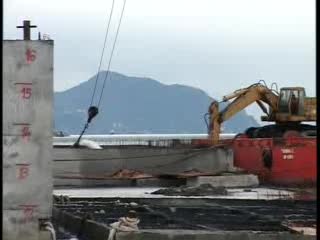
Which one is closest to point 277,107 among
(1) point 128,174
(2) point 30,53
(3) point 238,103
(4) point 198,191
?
(3) point 238,103

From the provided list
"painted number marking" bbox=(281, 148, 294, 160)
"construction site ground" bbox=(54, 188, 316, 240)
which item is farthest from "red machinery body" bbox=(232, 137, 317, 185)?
"construction site ground" bbox=(54, 188, 316, 240)

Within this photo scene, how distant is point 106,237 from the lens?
11492 millimetres

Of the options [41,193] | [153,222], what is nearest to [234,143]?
[153,222]

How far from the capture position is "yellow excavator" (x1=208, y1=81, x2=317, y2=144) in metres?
34.3

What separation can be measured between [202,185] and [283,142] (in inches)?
220

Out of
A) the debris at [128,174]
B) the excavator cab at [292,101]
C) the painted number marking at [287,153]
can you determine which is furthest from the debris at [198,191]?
the excavator cab at [292,101]

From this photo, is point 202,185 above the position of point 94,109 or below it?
below

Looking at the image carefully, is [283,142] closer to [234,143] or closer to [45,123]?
[234,143]

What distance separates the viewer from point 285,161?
29.4 metres

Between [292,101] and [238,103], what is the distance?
2.73m

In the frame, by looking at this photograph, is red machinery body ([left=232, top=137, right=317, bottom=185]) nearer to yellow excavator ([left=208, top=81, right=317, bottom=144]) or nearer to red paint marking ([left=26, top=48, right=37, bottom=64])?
yellow excavator ([left=208, top=81, right=317, bottom=144])

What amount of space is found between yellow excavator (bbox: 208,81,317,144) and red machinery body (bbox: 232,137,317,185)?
408cm

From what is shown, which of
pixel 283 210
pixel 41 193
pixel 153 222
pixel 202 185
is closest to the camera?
pixel 41 193

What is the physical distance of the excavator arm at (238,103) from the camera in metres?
34.4
